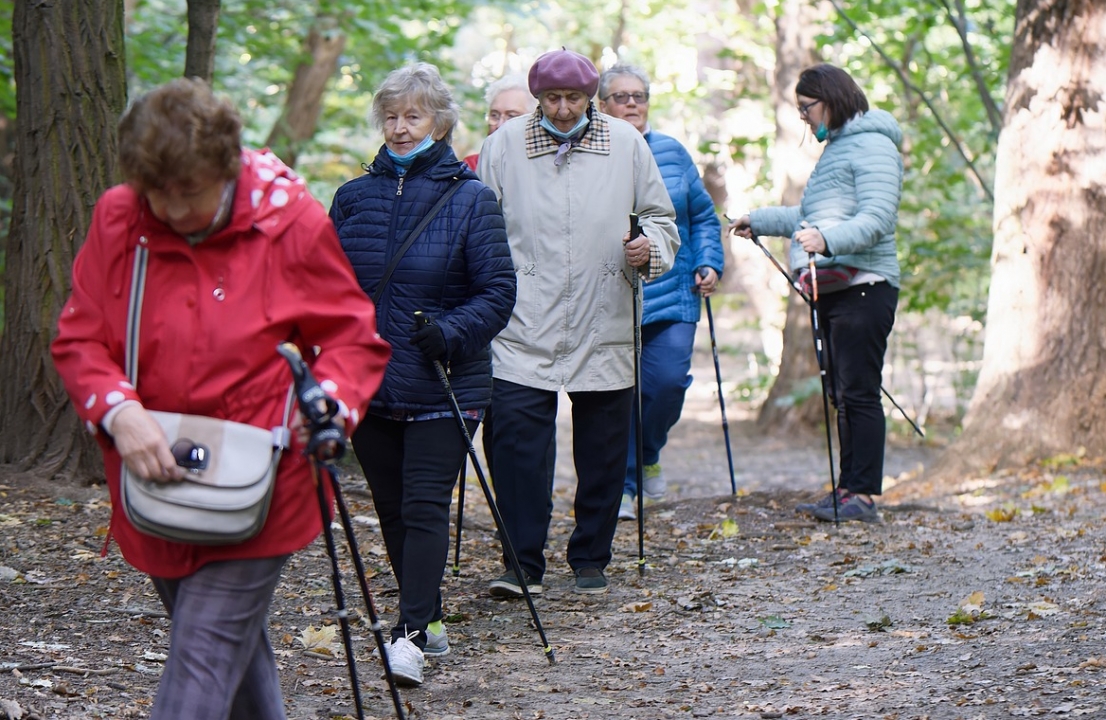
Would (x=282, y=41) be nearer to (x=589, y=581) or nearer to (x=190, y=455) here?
(x=589, y=581)

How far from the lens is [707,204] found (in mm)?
7059

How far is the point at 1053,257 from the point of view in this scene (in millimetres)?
8398

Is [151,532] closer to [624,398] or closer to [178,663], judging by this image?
[178,663]

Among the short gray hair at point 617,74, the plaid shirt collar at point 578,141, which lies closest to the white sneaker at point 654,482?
the short gray hair at point 617,74

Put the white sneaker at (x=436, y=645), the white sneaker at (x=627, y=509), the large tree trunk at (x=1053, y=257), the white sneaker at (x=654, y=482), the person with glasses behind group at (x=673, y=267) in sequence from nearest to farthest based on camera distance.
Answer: the white sneaker at (x=436, y=645) → the person with glasses behind group at (x=673, y=267) → the white sneaker at (x=627, y=509) → the white sneaker at (x=654, y=482) → the large tree trunk at (x=1053, y=257)

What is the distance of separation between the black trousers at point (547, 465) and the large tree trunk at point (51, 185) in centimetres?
223

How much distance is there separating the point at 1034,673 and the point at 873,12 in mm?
8641

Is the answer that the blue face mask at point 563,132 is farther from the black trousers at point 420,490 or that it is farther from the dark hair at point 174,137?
the dark hair at point 174,137

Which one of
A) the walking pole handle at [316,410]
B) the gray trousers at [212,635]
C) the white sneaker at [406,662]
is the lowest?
the white sneaker at [406,662]

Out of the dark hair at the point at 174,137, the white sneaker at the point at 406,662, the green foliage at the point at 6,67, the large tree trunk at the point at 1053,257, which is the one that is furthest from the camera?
the green foliage at the point at 6,67

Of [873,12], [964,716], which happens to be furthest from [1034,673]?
[873,12]

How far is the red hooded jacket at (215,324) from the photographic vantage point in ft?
8.81

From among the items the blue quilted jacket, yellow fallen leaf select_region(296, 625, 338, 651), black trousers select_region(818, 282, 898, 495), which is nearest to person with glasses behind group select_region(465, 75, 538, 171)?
the blue quilted jacket

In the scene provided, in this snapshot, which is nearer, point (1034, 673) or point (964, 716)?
point (964, 716)
